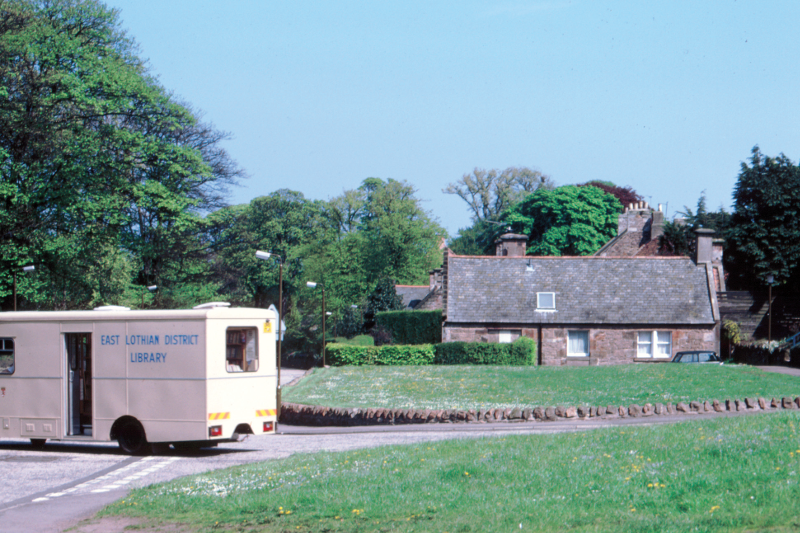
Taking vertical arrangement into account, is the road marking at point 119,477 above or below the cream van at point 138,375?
below

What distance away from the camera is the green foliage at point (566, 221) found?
7469 cm

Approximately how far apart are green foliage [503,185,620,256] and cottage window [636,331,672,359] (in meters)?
31.5

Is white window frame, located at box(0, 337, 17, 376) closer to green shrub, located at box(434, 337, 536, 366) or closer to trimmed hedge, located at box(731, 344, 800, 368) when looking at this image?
green shrub, located at box(434, 337, 536, 366)

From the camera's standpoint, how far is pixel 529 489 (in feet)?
31.1

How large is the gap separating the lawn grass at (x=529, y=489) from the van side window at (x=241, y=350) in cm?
421

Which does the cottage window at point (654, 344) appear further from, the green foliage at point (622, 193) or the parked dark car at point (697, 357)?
the green foliage at point (622, 193)

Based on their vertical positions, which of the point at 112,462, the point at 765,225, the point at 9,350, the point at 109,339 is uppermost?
the point at 765,225

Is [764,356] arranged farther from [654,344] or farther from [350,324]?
[350,324]

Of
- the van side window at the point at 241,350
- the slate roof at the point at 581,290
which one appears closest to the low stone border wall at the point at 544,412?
the van side window at the point at 241,350

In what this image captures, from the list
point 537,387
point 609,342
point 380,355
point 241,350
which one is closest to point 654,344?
point 609,342

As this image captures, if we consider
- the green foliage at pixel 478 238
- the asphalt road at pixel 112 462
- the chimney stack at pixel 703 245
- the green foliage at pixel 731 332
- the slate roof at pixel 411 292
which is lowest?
the asphalt road at pixel 112 462

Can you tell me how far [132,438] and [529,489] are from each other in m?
11.0

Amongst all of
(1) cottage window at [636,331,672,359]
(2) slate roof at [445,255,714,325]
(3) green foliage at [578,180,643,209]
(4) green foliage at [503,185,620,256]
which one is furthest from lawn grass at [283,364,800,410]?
(3) green foliage at [578,180,643,209]

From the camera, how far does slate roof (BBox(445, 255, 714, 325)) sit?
4312cm
